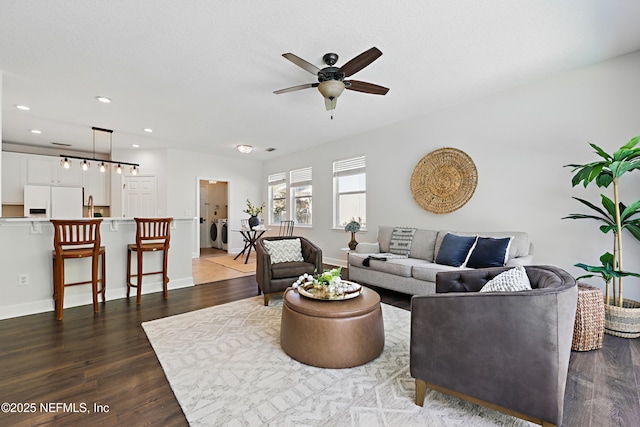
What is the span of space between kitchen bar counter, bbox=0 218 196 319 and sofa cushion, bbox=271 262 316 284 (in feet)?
6.96

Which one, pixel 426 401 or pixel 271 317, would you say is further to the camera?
pixel 271 317

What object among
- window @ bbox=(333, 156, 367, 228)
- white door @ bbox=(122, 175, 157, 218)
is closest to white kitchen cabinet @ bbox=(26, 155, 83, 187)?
white door @ bbox=(122, 175, 157, 218)

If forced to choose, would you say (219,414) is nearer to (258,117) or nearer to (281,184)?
(258,117)

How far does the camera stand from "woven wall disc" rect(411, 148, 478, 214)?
398cm

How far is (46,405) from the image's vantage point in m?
1.67

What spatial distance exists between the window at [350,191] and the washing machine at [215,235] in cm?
423

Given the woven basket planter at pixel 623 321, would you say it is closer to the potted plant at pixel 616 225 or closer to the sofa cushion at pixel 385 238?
the potted plant at pixel 616 225

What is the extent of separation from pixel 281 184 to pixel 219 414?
655cm

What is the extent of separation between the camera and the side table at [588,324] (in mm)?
2295

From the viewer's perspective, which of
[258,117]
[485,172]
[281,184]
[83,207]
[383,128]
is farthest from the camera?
[281,184]

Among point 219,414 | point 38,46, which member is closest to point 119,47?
point 38,46

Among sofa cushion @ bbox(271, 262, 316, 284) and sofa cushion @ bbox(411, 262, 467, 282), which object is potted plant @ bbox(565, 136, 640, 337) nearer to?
sofa cushion @ bbox(411, 262, 467, 282)

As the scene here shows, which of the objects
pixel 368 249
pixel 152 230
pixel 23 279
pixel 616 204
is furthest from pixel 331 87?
pixel 23 279

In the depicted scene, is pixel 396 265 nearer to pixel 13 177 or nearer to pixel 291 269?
pixel 291 269
